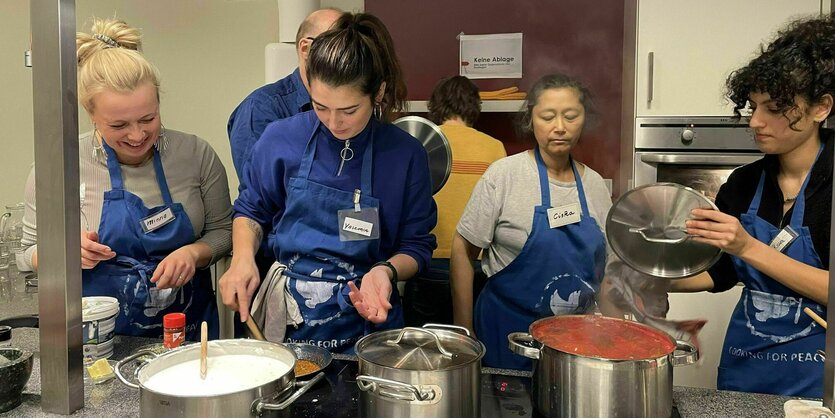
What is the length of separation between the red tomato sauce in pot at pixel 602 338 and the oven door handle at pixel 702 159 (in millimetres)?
1548

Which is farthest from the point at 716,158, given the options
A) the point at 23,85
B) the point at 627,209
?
the point at 23,85

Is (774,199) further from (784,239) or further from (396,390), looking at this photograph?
(396,390)

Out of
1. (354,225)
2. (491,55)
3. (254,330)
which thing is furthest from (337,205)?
(491,55)

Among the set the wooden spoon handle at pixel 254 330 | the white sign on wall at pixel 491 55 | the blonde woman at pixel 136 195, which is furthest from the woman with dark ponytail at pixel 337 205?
the white sign on wall at pixel 491 55

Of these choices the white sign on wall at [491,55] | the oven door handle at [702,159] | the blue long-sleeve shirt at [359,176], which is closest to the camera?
the blue long-sleeve shirt at [359,176]

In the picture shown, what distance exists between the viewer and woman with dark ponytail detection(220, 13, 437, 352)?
4.83 ft

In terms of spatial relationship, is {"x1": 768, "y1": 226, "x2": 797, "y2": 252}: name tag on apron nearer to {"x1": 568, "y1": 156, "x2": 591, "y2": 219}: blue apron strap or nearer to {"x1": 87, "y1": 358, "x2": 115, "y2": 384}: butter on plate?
{"x1": 568, "y1": 156, "x2": 591, "y2": 219}: blue apron strap

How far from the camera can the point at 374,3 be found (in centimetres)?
313

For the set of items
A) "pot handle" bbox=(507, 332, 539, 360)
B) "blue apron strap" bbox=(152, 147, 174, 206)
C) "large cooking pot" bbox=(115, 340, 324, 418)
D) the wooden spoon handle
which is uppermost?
"blue apron strap" bbox=(152, 147, 174, 206)

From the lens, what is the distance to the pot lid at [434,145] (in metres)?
2.30

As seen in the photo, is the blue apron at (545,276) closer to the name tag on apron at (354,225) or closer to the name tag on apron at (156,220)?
the name tag on apron at (354,225)

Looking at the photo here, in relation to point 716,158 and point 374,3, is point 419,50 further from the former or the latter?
point 716,158

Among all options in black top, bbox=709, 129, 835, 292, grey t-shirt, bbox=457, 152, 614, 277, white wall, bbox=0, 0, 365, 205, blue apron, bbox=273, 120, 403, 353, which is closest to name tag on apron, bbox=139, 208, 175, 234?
blue apron, bbox=273, 120, 403, 353

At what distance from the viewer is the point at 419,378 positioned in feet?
2.80
